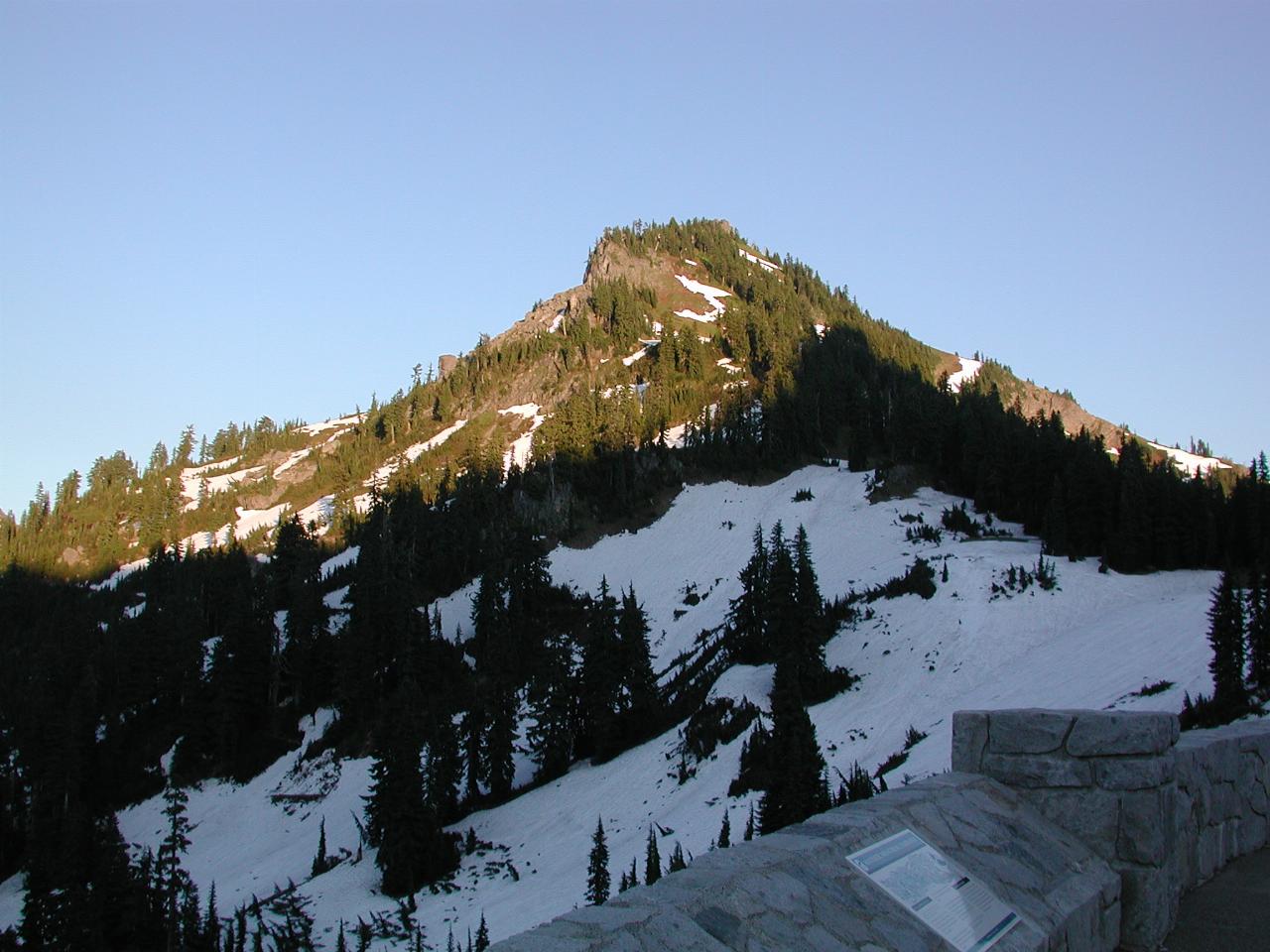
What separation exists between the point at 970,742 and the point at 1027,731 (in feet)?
1.69

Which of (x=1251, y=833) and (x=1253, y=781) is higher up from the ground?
(x=1253, y=781)

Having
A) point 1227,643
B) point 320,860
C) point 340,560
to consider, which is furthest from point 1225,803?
point 340,560

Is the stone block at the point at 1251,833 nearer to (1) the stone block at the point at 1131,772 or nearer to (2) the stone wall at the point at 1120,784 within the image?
(2) the stone wall at the point at 1120,784

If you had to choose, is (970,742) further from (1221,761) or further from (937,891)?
(1221,761)

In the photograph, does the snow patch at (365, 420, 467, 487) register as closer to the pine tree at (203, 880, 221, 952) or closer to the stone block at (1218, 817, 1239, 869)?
the pine tree at (203, 880, 221, 952)

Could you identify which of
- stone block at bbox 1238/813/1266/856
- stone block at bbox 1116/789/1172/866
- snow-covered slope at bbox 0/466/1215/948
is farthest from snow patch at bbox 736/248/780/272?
stone block at bbox 1116/789/1172/866

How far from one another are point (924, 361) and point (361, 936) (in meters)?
131

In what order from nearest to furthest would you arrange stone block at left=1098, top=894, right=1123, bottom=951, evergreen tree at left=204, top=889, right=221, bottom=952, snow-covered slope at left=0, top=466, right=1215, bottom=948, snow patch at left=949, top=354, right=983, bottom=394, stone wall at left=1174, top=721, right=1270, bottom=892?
stone block at left=1098, top=894, right=1123, bottom=951 < stone wall at left=1174, top=721, right=1270, bottom=892 < snow-covered slope at left=0, top=466, right=1215, bottom=948 < evergreen tree at left=204, top=889, right=221, bottom=952 < snow patch at left=949, top=354, right=983, bottom=394

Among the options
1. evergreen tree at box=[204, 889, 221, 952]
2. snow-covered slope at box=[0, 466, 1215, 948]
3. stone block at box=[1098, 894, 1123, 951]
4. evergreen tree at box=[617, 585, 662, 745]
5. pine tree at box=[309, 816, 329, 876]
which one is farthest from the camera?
evergreen tree at box=[617, 585, 662, 745]

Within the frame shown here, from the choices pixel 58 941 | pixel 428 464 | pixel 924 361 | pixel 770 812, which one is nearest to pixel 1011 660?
pixel 770 812

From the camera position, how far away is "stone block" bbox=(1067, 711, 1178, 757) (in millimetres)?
6688

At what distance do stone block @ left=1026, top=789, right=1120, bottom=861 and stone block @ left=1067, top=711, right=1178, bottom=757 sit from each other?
341mm

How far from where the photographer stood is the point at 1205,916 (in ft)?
22.6

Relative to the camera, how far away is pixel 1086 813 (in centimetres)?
675
